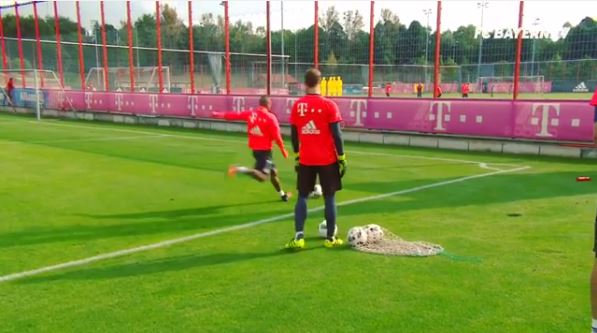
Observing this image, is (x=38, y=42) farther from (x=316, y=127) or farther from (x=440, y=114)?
(x=316, y=127)

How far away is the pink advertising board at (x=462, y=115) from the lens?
13.6 metres

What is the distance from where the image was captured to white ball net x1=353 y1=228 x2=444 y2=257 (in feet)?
18.7

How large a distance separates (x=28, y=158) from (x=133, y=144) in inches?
152

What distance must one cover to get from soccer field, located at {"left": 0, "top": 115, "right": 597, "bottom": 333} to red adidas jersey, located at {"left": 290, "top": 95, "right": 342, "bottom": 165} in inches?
40.2

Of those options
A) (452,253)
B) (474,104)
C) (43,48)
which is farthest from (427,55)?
(43,48)

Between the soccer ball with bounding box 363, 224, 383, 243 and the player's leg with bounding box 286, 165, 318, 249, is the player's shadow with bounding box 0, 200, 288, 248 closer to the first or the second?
the player's leg with bounding box 286, 165, 318, 249

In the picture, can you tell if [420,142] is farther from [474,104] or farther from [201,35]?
[201,35]

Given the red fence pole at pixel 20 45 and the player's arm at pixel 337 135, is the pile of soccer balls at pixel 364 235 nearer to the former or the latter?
the player's arm at pixel 337 135

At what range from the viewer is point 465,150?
599 inches

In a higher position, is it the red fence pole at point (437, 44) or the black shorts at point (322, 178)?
the red fence pole at point (437, 44)

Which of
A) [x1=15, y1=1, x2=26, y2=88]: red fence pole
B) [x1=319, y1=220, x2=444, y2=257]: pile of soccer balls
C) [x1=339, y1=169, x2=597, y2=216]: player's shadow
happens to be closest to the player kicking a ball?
[x1=339, y1=169, x2=597, y2=216]: player's shadow

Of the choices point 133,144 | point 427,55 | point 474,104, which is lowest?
point 133,144

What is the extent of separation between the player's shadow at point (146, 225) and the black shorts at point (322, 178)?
5.18 ft

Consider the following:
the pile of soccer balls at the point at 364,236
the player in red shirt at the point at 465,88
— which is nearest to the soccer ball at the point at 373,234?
the pile of soccer balls at the point at 364,236
